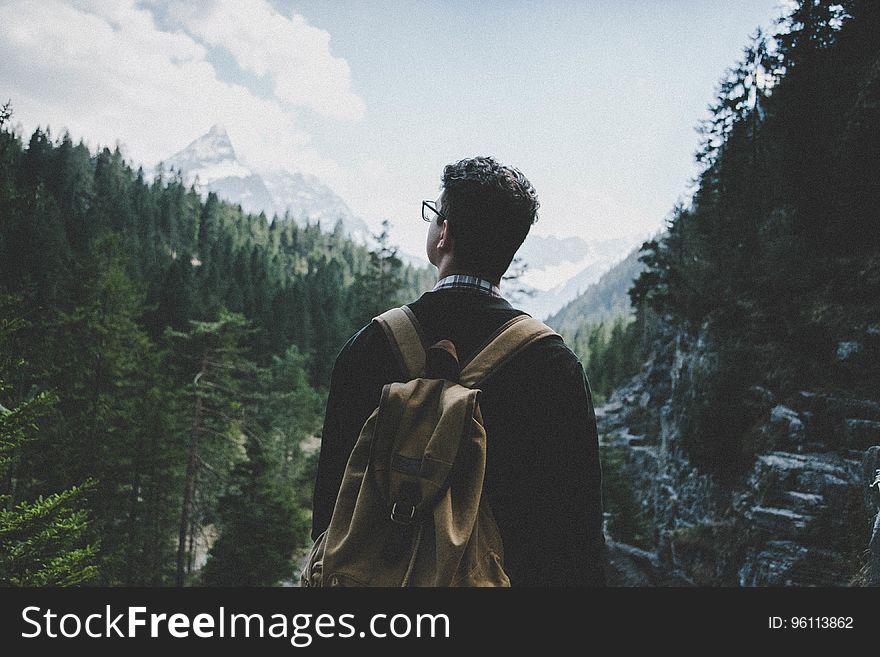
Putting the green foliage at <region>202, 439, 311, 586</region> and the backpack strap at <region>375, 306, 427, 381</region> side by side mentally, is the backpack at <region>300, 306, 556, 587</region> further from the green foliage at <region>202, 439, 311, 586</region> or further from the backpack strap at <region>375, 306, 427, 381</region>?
the green foliage at <region>202, 439, 311, 586</region>

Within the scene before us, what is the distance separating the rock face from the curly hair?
17.5ft

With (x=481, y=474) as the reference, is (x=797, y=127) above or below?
above


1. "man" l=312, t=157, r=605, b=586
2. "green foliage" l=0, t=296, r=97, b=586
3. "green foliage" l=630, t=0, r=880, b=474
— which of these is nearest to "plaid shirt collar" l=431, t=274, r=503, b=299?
"man" l=312, t=157, r=605, b=586

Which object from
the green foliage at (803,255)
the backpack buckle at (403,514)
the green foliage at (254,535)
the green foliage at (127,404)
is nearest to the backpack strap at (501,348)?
the backpack buckle at (403,514)

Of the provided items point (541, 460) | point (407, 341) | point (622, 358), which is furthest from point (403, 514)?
point (622, 358)

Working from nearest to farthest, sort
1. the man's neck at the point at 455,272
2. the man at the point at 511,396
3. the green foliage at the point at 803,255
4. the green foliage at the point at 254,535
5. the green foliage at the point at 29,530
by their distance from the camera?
1. the man at the point at 511,396
2. the man's neck at the point at 455,272
3. the green foliage at the point at 29,530
4. the green foliage at the point at 803,255
5. the green foliage at the point at 254,535

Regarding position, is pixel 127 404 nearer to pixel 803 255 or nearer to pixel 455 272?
pixel 455 272

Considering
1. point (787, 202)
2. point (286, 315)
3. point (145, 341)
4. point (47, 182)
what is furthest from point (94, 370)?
point (47, 182)

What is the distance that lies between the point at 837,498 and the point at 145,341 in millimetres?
24714

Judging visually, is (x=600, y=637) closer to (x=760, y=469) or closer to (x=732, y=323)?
(x=760, y=469)

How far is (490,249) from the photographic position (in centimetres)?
199

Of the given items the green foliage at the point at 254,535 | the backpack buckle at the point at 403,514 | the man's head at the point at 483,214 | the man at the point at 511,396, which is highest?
the man's head at the point at 483,214

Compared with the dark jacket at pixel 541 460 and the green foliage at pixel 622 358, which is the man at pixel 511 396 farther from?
the green foliage at pixel 622 358

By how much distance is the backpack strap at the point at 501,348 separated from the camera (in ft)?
6.04
